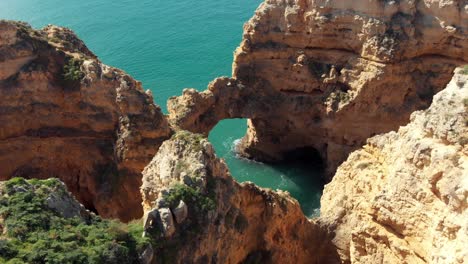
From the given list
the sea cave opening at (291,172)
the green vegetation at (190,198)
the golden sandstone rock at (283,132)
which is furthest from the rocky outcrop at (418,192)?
the sea cave opening at (291,172)

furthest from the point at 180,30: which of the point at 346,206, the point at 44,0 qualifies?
the point at 346,206

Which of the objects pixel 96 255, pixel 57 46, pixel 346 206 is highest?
pixel 57 46

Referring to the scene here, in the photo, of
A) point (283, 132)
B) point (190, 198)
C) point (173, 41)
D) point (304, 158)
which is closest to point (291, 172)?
point (304, 158)

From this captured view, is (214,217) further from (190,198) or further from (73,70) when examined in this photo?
(73,70)

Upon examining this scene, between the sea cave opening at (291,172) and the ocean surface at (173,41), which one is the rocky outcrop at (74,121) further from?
the ocean surface at (173,41)

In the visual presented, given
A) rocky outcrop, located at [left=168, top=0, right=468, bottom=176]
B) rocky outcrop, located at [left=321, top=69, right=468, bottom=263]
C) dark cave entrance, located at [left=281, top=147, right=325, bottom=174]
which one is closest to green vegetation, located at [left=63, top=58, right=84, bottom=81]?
rocky outcrop, located at [left=168, top=0, right=468, bottom=176]

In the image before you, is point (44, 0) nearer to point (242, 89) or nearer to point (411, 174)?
point (242, 89)
